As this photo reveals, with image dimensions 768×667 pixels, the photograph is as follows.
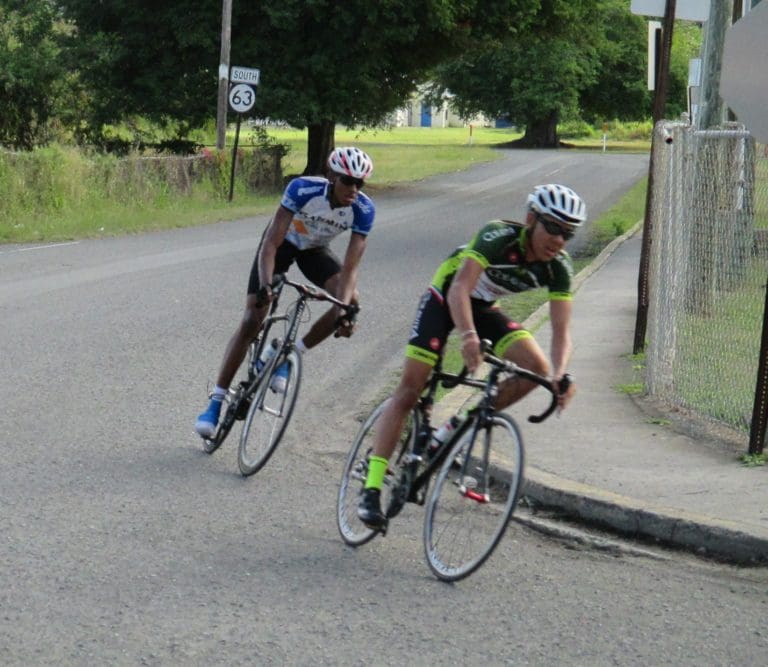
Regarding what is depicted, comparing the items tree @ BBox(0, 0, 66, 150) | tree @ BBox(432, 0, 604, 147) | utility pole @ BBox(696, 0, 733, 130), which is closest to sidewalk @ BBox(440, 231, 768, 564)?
utility pole @ BBox(696, 0, 733, 130)

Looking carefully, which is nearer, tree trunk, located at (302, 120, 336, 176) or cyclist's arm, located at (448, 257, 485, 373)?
cyclist's arm, located at (448, 257, 485, 373)

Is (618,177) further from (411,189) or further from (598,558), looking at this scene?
(598,558)

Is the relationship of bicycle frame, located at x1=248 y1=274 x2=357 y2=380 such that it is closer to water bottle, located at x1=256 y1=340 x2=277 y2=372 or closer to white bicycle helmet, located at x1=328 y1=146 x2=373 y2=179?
water bottle, located at x1=256 y1=340 x2=277 y2=372

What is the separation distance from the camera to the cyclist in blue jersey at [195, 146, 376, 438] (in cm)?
773

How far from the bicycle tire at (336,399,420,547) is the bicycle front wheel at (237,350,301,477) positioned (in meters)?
0.92

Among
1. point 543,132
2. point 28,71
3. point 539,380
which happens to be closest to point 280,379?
point 539,380

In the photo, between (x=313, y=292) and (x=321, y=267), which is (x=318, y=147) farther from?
(x=313, y=292)

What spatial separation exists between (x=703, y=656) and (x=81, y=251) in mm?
16343

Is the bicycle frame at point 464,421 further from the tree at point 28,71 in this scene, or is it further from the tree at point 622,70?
the tree at point 622,70

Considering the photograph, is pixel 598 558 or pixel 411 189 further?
pixel 411 189

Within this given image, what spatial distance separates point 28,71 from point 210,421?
2818cm

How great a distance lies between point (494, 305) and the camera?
21.8ft

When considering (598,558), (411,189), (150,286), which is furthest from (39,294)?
(411,189)

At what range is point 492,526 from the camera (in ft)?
20.0
